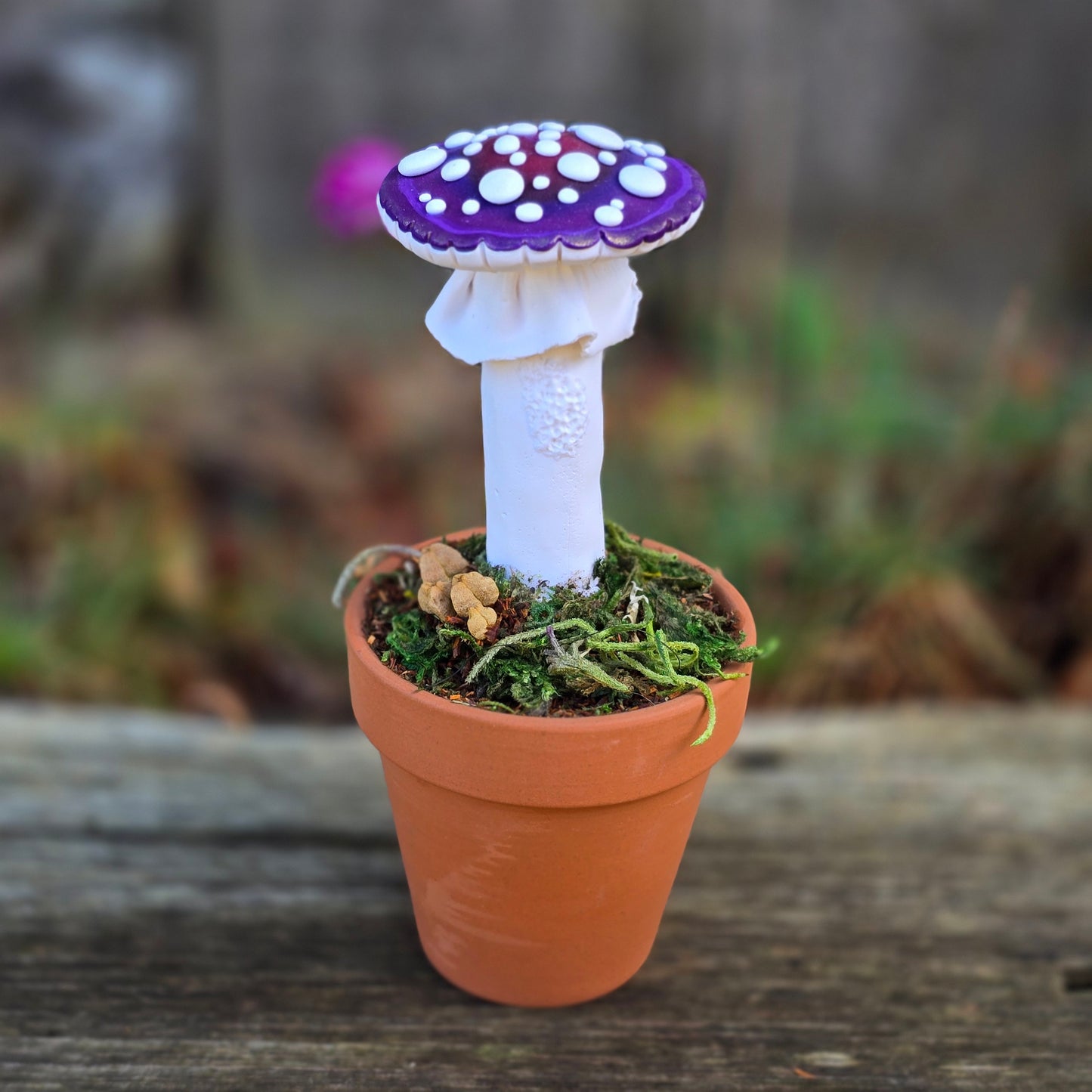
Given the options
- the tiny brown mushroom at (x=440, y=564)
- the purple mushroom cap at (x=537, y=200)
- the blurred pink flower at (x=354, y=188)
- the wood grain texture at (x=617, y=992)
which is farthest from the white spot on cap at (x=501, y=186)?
the wood grain texture at (x=617, y=992)

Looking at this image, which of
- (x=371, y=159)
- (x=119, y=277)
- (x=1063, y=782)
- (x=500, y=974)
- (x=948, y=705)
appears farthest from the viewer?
(x=119, y=277)

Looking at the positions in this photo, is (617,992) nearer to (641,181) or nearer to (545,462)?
(545,462)

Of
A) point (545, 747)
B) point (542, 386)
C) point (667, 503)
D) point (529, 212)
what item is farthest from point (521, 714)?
point (667, 503)

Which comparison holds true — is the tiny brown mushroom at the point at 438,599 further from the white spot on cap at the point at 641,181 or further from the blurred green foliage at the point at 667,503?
the blurred green foliage at the point at 667,503

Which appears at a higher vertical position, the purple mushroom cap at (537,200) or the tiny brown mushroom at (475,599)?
the purple mushroom cap at (537,200)

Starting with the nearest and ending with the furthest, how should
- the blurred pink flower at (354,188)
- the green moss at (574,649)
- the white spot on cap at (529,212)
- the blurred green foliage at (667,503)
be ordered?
1. the white spot on cap at (529,212)
2. the green moss at (574,649)
3. the blurred pink flower at (354,188)
4. the blurred green foliage at (667,503)

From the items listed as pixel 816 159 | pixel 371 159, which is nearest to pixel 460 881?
pixel 371 159

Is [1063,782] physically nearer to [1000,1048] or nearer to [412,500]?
[1000,1048]

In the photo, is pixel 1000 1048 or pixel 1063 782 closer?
pixel 1000 1048
